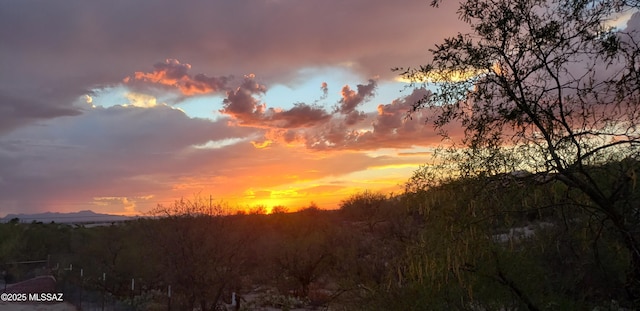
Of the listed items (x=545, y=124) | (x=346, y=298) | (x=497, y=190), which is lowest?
(x=346, y=298)

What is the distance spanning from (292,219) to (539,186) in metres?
45.9

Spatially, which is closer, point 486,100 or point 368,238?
point 486,100

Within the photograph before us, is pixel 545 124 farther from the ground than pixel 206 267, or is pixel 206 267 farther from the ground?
pixel 545 124

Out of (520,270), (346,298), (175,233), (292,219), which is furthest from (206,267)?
(292,219)

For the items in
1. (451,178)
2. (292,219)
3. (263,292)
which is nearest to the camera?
(451,178)

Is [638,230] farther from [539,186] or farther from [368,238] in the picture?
[368,238]

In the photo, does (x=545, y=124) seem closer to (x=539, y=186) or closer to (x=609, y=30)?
(x=539, y=186)

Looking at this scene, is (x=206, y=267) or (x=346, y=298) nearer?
(x=346, y=298)

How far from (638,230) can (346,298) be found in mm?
10076

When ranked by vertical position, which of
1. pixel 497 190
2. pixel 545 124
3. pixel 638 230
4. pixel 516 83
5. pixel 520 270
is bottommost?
pixel 520 270

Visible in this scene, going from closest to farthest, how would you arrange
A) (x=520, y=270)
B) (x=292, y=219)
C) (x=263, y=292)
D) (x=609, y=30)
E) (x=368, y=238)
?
(x=609, y=30) → (x=520, y=270) → (x=368, y=238) → (x=263, y=292) → (x=292, y=219)

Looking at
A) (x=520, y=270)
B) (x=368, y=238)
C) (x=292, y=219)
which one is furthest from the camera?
(x=292, y=219)

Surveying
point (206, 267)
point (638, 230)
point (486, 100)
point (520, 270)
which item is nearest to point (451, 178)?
point (486, 100)

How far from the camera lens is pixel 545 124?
265 inches
